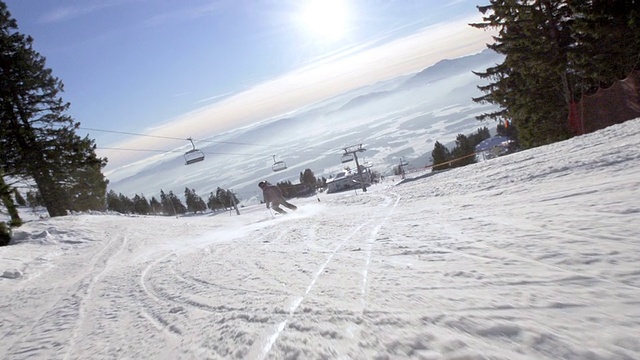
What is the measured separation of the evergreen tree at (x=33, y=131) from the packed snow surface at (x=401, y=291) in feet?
43.6

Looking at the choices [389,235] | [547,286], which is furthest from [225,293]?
[547,286]

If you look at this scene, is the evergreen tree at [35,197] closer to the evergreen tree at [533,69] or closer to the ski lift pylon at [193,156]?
the ski lift pylon at [193,156]

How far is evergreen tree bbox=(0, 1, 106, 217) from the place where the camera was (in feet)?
59.5

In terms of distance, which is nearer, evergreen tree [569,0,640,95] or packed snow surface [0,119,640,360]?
packed snow surface [0,119,640,360]

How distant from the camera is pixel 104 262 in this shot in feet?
30.0

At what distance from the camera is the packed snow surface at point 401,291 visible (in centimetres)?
239

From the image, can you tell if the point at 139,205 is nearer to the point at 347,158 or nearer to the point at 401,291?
the point at 347,158

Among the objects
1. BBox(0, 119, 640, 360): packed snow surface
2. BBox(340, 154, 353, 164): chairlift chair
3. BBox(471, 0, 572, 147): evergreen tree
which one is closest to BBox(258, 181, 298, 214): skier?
BBox(0, 119, 640, 360): packed snow surface

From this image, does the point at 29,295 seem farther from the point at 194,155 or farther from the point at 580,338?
the point at 194,155

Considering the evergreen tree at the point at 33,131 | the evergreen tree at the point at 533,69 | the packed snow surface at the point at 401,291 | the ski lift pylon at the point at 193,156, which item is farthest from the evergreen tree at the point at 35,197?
the evergreen tree at the point at 533,69

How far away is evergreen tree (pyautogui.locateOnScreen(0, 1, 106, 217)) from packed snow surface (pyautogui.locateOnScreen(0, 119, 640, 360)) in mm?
13294

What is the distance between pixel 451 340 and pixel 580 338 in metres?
0.76

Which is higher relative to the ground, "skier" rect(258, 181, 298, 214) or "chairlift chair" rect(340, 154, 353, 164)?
"chairlift chair" rect(340, 154, 353, 164)

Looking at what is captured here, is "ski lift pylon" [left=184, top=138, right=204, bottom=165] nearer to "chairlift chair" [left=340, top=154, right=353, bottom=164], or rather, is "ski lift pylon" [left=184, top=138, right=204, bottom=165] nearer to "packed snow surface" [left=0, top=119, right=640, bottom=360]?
"packed snow surface" [left=0, top=119, right=640, bottom=360]
